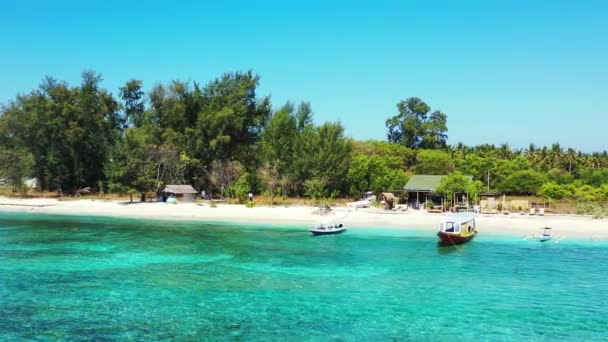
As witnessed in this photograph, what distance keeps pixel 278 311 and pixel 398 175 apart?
40884 millimetres

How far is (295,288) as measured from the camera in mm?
24359

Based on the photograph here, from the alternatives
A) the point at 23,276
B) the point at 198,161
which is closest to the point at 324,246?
the point at 23,276

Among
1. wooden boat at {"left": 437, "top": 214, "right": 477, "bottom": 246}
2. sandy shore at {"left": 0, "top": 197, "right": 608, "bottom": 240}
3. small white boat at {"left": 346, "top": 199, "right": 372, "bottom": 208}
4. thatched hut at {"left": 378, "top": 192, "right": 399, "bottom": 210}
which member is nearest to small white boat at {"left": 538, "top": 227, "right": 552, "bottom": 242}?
sandy shore at {"left": 0, "top": 197, "right": 608, "bottom": 240}

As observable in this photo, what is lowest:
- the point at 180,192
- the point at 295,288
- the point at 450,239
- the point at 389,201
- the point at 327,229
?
the point at 295,288

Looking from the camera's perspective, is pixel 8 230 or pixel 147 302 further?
pixel 8 230

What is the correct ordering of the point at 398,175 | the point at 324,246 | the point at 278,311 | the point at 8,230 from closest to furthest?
the point at 278,311
the point at 324,246
the point at 8,230
the point at 398,175

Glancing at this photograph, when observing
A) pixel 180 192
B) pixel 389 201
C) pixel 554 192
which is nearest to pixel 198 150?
pixel 180 192

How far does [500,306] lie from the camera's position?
2188 cm

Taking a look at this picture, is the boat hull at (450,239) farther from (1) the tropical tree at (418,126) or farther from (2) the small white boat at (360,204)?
(1) the tropical tree at (418,126)

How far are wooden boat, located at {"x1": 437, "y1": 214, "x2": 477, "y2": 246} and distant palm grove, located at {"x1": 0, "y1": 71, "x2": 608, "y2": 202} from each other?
63.6 feet

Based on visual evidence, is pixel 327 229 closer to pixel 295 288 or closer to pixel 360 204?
pixel 360 204

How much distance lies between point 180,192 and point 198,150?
7.09 metres

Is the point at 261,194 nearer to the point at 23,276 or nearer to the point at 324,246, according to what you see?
the point at 324,246

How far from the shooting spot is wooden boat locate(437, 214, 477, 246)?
120ft
